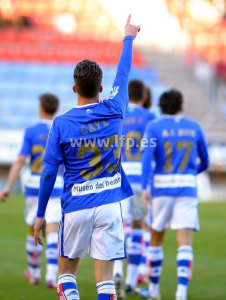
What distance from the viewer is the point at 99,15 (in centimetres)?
3219

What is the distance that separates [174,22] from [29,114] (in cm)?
1172

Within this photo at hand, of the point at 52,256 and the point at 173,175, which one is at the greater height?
the point at 173,175

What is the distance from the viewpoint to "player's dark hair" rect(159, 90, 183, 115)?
7.17 meters

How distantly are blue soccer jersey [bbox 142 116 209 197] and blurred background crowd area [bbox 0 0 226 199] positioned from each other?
509 inches

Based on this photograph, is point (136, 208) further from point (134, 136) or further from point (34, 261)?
point (34, 261)

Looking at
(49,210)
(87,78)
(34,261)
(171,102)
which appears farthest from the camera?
(34,261)

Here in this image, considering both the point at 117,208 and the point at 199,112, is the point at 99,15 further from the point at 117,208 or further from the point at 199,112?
the point at 117,208

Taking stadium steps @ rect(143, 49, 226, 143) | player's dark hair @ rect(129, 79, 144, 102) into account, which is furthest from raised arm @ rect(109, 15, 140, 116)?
stadium steps @ rect(143, 49, 226, 143)

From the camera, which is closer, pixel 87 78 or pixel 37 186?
pixel 87 78

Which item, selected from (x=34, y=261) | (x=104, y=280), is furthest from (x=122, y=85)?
(x=34, y=261)

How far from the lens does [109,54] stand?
2802cm

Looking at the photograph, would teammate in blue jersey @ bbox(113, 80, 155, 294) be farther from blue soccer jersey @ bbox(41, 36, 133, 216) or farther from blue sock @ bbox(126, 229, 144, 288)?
blue soccer jersey @ bbox(41, 36, 133, 216)

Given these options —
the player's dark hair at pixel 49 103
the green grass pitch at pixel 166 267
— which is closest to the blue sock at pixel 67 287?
the green grass pitch at pixel 166 267

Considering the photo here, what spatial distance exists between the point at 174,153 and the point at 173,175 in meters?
0.22
